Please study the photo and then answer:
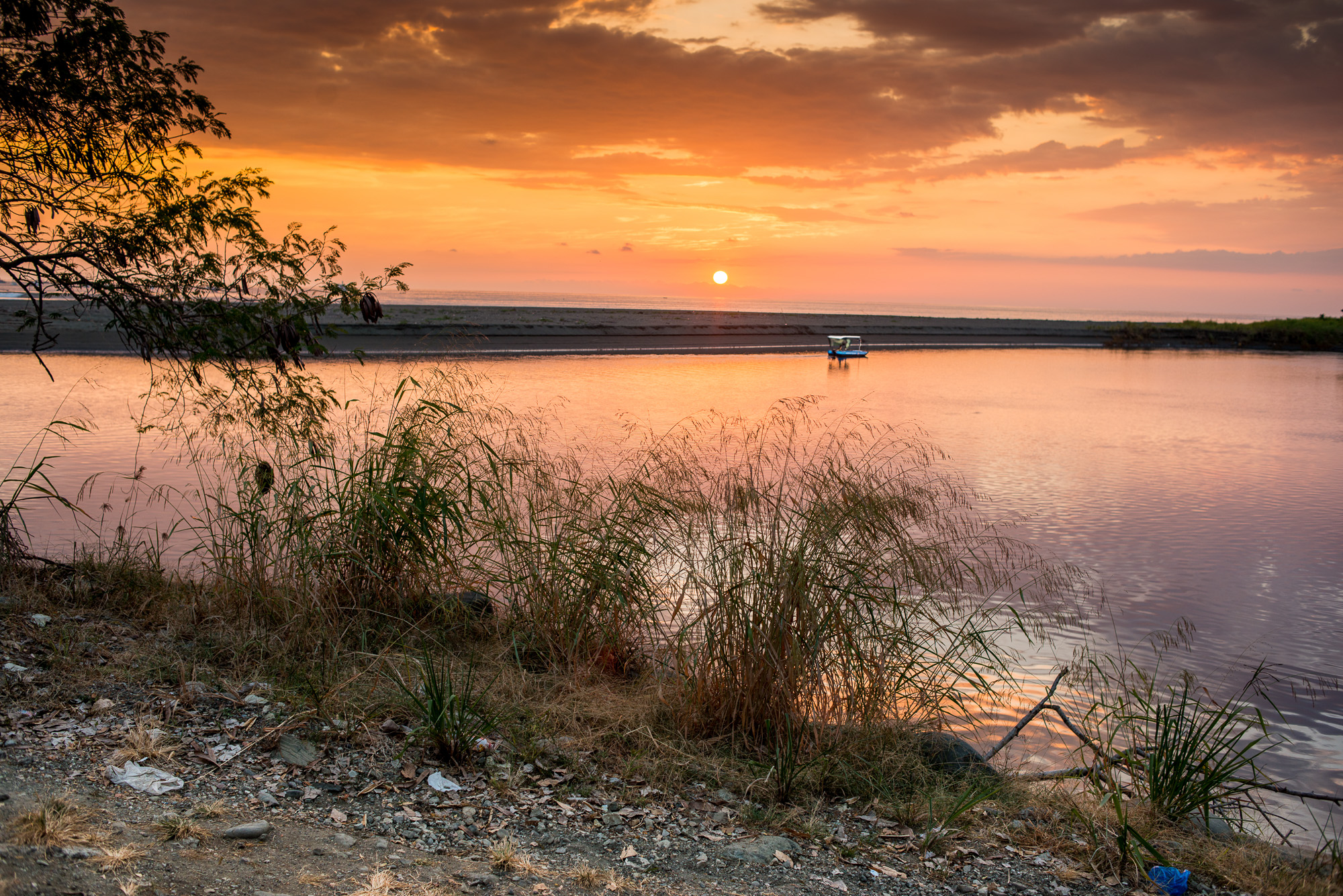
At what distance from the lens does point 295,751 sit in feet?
14.3

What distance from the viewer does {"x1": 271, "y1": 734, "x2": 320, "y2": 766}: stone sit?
14.1 ft

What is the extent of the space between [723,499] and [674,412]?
37.4 feet

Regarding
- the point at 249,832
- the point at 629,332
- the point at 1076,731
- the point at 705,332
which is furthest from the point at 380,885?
the point at 705,332

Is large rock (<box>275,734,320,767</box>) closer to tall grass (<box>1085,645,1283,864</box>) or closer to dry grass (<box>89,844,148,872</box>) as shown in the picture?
dry grass (<box>89,844,148,872</box>)

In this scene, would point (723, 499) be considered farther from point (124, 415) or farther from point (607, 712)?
point (124, 415)

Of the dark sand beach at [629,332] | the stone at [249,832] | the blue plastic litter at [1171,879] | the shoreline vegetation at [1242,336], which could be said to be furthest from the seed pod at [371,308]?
the shoreline vegetation at [1242,336]

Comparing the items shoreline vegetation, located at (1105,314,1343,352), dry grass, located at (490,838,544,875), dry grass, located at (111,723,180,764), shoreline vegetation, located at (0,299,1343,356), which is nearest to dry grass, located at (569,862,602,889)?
dry grass, located at (490,838,544,875)

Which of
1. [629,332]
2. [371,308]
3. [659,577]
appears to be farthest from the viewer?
[629,332]

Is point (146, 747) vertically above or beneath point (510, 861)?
above

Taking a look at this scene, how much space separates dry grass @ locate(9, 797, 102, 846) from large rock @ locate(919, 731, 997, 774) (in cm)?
379

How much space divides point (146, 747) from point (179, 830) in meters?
0.87

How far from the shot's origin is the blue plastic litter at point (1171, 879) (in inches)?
148

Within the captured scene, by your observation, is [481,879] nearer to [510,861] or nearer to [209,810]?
[510,861]

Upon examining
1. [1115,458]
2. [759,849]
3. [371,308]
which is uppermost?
[371,308]
